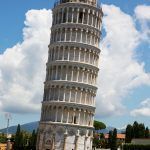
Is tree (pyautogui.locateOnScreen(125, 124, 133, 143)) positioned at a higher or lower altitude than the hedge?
higher

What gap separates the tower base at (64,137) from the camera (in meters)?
75.9

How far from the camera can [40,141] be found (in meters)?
79.2

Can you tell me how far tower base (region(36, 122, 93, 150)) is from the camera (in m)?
75.9

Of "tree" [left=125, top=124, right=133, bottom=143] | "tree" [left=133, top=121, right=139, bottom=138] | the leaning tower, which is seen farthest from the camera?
"tree" [left=125, top=124, right=133, bottom=143]

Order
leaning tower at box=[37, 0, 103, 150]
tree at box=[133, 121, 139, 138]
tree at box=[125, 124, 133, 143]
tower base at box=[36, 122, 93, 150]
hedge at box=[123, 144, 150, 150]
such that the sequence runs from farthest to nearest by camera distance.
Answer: tree at box=[125, 124, 133, 143]
tree at box=[133, 121, 139, 138]
hedge at box=[123, 144, 150, 150]
leaning tower at box=[37, 0, 103, 150]
tower base at box=[36, 122, 93, 150]

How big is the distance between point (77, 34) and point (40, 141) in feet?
70.9

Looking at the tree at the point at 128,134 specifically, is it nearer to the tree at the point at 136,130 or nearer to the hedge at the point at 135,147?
the tree at the point at 136,130

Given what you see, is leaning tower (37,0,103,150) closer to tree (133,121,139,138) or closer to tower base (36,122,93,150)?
tower base (36,122,93,150)

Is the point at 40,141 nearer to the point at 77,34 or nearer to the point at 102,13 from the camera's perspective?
the point at 77,34

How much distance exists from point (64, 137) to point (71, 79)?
10.8m

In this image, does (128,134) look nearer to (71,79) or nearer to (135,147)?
(135,147)

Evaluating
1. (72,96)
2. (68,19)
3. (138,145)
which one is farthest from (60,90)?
(138,145)

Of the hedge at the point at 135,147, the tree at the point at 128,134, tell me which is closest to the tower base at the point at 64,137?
the hedge at the point at 135,147

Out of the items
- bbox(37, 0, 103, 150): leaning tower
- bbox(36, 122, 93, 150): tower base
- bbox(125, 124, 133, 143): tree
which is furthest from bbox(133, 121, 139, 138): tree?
bbox(36, 122, 93, 150): tower base
